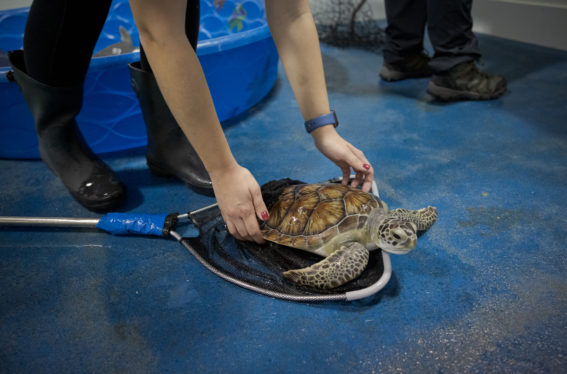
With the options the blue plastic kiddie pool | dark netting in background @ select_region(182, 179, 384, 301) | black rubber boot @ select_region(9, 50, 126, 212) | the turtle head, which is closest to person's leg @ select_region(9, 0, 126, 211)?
black rubber boot @ select_region(9, 50, 126, 212)

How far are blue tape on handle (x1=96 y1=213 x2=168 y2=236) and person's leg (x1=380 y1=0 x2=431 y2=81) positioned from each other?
1.46 meters

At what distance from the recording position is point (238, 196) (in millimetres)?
649

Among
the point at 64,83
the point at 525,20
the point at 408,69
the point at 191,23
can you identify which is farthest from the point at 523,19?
the point at 64,83

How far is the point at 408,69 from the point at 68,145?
161cm

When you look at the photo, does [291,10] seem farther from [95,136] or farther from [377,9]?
[377,9]

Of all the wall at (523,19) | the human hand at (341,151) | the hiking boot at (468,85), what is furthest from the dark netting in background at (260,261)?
the wall at (523,19)

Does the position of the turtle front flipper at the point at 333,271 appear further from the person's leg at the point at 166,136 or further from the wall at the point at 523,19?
the wall at the point at 523,19

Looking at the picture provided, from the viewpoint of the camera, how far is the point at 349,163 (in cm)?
81

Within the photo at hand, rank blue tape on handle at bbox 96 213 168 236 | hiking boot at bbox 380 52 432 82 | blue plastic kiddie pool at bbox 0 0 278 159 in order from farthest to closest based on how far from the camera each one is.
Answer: hiking boot at bbox 380 52 432 82 < blue plastic kiddie pool at bbox 0 0 278 159 < blue tape on handle at bbox 96 213 168 236

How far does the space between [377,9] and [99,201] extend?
3.08m

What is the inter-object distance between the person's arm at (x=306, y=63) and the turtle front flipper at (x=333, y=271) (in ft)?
0.73

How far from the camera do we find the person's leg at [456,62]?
1.48m

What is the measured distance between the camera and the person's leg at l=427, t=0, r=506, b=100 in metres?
1.48

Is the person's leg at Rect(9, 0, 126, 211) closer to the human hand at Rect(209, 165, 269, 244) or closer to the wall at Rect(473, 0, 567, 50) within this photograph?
the human hand at Rect(209, 165, 269, 244)
